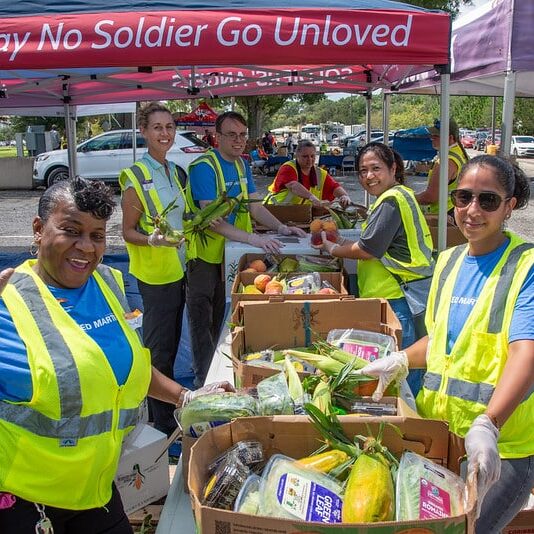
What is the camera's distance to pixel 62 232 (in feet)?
6.10

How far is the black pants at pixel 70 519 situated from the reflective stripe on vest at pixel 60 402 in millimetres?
236

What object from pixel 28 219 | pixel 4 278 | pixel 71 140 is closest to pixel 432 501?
pixel 4 278

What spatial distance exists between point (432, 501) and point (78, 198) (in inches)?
52.3

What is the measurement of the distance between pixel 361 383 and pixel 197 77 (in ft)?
19.3

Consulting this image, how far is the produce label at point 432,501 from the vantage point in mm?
1433

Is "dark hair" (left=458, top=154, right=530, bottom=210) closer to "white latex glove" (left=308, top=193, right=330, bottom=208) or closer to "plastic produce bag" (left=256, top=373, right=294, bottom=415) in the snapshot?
"plastic produce bag" (left=256, top=373, right=294, bottom=415)

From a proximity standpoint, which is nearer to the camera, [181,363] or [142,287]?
[142,287]

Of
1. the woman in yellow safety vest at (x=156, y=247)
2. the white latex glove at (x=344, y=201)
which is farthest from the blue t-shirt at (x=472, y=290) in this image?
the white latex glove at (x=344, y=201)

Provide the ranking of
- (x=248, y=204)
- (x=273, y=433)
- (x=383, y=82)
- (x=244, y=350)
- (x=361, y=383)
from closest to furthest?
1. (x=273, y=433)
2. (x=361, y=383)
3. (x=244, y=350)
4. (x=248, y=204)
5. (x=383, y=82)

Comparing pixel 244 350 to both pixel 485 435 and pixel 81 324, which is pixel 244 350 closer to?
pixel 81 324

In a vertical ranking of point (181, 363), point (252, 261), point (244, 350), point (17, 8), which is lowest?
point (181, 363)

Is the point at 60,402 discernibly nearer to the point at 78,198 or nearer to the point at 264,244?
the point at 78,198

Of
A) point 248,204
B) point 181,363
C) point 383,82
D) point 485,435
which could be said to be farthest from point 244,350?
point 383,82

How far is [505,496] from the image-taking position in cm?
193
